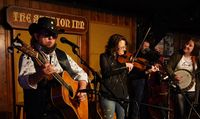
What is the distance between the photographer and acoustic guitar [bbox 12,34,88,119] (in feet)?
8.00

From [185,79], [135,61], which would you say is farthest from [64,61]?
[185,79]

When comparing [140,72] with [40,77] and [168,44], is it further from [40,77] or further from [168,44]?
[168,44]

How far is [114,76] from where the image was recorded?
3.55m

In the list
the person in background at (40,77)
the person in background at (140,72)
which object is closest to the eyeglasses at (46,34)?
the person in background at (40,77)

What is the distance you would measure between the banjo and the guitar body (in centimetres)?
207

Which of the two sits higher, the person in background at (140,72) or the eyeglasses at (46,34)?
the eyeglasses at (46,34)

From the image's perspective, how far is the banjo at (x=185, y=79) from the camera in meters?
4.50

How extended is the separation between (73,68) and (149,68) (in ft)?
5.69

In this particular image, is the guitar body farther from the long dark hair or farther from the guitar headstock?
the long dark hair

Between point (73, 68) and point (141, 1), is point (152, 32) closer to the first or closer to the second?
point (141, 1)

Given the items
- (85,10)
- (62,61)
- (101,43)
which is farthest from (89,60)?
(62,61)

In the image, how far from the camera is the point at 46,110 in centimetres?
261

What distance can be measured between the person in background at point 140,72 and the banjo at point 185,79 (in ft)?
1.50

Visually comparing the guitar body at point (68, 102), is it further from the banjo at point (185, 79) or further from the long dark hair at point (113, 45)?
the banjo at point (185, 79)
